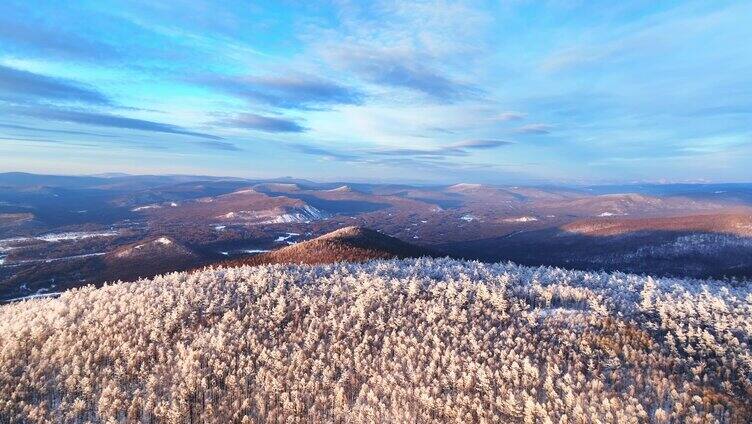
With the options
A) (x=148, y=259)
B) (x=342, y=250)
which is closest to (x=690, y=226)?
(x=342, y=250)

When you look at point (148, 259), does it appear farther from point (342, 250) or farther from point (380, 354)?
point (380, 354)

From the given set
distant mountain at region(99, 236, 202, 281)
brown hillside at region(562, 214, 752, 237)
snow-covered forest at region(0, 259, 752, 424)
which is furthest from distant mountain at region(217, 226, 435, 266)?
brown hillside at region(562, 214, 752, 237)

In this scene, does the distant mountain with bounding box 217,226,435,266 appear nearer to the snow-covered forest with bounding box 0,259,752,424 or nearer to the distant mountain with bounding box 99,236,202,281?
the snow-covered forest with bounding box 0,259,752,424

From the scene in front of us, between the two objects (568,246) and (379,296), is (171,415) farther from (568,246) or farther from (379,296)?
(568,246)

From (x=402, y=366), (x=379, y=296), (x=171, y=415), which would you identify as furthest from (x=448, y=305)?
(x=171, y=415)

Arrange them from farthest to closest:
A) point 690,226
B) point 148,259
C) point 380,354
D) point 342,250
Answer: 1. point 690,226
2. point 148,259
3. point 342,250
4. point 380,354
